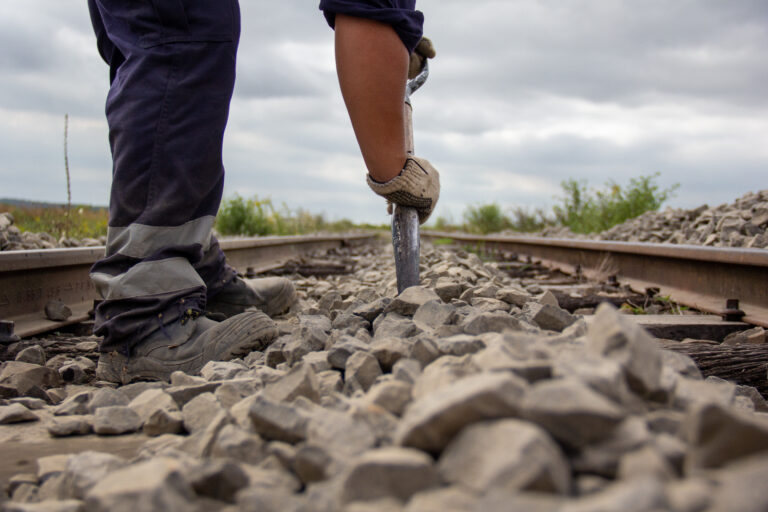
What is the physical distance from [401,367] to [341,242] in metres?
11.7

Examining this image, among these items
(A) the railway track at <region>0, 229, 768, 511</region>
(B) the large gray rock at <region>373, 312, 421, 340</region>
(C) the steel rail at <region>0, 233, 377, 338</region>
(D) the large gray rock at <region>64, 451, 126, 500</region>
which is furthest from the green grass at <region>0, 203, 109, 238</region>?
(D) the large gray rock at <region>64, 451, 126, 500</region>

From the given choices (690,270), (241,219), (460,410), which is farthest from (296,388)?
(241,219)

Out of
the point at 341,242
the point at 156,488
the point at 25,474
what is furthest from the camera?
the point at 341,242

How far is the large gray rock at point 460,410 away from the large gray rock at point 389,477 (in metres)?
0.05

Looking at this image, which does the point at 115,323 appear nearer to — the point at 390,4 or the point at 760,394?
the point at 390,4

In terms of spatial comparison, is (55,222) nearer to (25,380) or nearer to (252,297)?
(252,297)

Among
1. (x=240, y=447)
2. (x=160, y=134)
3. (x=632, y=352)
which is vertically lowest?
(x=240, y=447)

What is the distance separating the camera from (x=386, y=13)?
86.0 inches

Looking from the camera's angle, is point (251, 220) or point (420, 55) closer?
point (420, 55)

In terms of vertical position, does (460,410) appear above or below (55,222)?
below

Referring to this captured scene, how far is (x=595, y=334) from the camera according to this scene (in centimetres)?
117

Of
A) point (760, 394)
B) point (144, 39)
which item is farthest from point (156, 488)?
point (760, 394)

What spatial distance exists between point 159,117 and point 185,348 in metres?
0.85

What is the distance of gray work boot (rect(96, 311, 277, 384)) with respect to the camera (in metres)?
2.21
